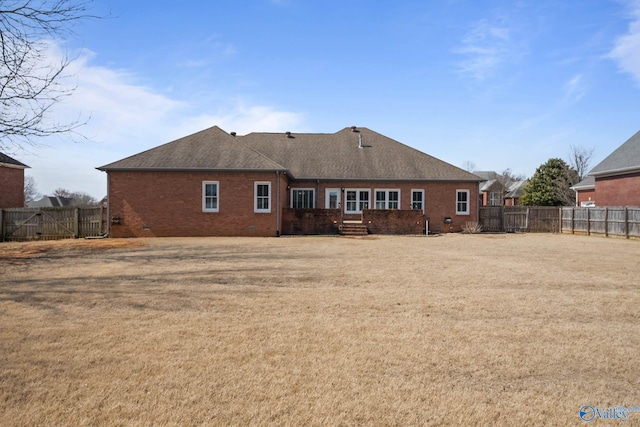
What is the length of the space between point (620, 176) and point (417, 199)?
1432cm

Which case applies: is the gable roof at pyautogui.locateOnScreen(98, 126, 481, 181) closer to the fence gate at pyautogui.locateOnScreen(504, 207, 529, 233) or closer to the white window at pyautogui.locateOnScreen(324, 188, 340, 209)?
the white window at pyautogui.locateOnScreen(324, 188, 340, 209)

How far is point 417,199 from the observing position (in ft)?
88.7

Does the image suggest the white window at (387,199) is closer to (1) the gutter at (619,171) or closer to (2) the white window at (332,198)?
(2) the white window at (332,198)

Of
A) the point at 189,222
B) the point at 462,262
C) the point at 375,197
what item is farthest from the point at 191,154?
the point at 462,262

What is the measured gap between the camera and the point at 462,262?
12.7 metres

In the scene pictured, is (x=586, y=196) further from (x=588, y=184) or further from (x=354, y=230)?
(x=354, y=230)

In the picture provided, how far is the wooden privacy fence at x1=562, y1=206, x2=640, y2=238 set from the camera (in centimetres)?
2345

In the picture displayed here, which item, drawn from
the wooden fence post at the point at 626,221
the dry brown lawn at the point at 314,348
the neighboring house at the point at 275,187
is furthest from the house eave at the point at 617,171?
the dry brown lawn at the point at 314,348

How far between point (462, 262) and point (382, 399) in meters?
9.73

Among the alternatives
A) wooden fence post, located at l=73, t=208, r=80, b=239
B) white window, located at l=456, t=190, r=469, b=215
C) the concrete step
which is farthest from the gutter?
wooden fence post, located at l=73, t=208, r=80, b=239

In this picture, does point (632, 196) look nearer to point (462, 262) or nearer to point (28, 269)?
point (462, 262)

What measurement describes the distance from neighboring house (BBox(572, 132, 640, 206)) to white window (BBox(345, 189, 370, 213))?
17.2m

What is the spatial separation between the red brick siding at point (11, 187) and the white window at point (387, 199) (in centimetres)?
2513

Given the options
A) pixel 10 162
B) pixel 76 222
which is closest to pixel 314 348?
pixel 76 222
